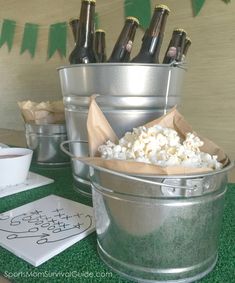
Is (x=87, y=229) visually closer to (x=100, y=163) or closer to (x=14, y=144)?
(x=100, y=163)

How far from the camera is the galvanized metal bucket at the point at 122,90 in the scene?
19.2 inches

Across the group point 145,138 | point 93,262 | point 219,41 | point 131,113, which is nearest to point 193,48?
point 219,41

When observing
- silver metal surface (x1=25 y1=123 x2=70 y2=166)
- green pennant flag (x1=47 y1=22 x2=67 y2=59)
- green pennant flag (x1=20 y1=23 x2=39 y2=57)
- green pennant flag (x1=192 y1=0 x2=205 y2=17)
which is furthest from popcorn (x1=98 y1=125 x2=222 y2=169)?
green pennant flag (x1=20 y1=23 x2=39 y2=57)

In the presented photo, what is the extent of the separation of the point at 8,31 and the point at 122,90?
110cm

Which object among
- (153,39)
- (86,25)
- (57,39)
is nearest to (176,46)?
(153,39)

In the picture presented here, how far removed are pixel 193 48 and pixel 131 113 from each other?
42 centimetres

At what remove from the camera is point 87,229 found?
43 cm

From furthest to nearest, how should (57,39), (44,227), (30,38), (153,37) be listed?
(30,38), (57,39), (153,37), (44,227)

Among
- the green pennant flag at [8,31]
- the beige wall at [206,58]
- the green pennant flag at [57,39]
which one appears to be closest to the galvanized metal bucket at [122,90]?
the beige wall at [206,58]

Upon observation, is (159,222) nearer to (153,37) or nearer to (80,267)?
(80,267)

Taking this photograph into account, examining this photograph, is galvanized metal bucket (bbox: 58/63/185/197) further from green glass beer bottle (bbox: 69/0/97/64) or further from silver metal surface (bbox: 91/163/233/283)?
silver metal surface (bbox: 91/163/233/283)

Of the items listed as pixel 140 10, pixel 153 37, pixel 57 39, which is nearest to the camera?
pixel 153 37

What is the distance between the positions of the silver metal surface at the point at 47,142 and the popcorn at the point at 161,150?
40 centimetres

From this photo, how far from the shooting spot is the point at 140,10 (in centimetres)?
87
